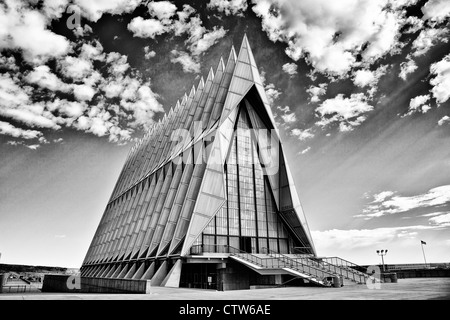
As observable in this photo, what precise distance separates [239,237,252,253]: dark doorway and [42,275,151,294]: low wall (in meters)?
15.5

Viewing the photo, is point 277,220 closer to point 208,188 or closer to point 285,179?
point 285,179

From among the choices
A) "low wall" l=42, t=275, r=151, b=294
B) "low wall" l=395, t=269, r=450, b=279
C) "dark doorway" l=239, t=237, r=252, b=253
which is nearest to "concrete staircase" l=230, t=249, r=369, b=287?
"dark doorway" l=239, t=237, r=252, b=253

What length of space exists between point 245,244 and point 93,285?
53.2 ft

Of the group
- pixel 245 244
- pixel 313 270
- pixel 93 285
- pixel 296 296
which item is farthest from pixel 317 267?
pixel 93 285

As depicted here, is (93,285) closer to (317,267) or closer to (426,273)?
(317,267)

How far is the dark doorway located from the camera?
33.2m

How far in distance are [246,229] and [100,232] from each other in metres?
36.5

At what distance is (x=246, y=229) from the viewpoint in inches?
1340

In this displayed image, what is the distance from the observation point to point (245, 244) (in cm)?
3341

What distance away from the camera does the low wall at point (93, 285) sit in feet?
52.7

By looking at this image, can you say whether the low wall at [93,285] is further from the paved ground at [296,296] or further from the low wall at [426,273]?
the low wall at [426,273]

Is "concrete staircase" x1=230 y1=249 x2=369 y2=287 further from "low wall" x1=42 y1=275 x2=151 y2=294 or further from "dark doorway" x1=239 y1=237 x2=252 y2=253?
"low wall" x1=42 y1=275 x2=151 y2=294

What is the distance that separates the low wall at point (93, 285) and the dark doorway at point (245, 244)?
15468mm

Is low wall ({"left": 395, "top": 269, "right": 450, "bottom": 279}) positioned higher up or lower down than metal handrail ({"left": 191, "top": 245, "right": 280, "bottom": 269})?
lower down
